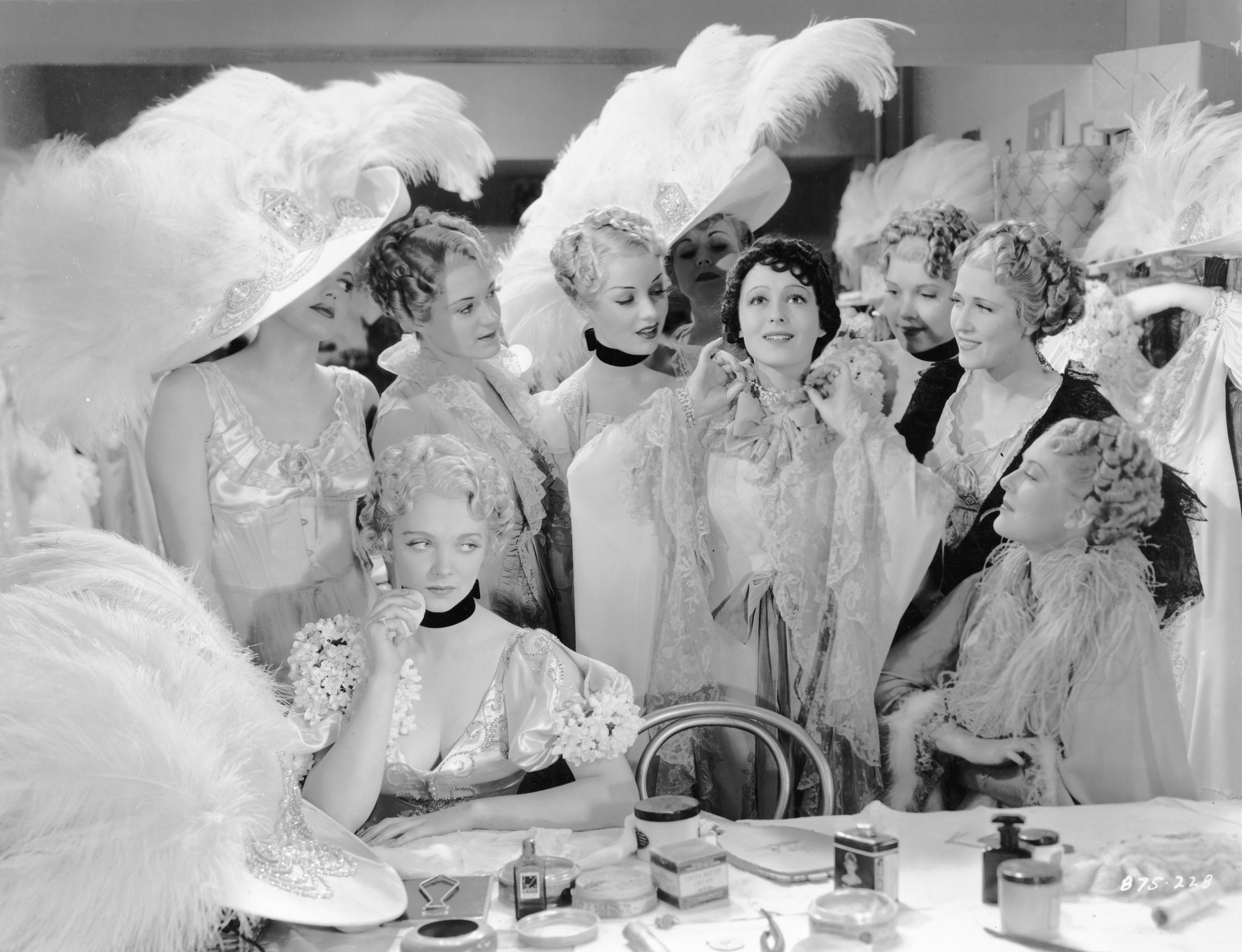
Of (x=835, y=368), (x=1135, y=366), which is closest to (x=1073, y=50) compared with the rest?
(x=1135, y=366)

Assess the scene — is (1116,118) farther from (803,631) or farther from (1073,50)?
(803,631)

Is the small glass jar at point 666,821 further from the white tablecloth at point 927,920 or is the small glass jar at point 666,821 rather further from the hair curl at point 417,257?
the hair curl at point 417,257

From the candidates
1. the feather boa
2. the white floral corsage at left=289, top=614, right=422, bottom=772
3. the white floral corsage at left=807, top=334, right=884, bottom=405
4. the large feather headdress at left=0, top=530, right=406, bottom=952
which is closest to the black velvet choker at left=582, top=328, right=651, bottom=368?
the white floral corsage at left=807, top=334, right=884, bottom=405

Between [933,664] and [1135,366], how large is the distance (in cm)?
92

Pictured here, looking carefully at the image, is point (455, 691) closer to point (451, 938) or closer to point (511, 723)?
point (511, 723)

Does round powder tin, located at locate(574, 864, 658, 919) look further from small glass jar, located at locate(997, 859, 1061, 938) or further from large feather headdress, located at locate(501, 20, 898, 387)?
large feather headdress, located at locate(501, 20, 898, 387)

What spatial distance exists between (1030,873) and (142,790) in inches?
63.4

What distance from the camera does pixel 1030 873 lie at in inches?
85.4

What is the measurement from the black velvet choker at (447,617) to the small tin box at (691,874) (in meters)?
0.68

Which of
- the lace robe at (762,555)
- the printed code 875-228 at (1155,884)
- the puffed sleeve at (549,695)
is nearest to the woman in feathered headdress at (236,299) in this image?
the puffed sleeve at (549,695)

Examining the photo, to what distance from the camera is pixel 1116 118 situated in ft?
9.86

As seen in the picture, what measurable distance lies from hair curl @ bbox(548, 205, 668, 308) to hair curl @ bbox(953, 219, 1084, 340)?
775 mm

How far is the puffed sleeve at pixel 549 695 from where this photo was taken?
2.53m

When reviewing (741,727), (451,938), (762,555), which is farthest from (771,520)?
(451,938)
